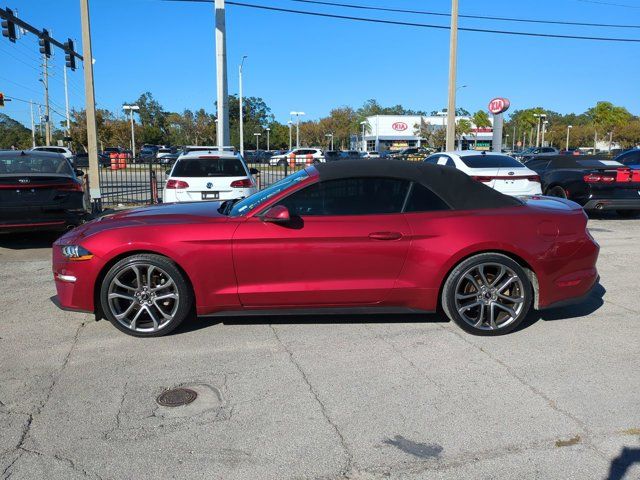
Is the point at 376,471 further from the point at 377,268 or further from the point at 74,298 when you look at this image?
the point at 74,298

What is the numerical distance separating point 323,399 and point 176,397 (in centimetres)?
99

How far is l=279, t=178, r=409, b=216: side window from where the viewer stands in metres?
4.75

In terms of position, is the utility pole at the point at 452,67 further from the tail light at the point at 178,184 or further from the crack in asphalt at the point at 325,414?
the crack in asphalt at the point at 325,414

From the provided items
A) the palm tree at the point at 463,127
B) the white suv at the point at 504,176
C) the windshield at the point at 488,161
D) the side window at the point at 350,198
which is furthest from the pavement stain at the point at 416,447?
the palm tree at the point at 463,127

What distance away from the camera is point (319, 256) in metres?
4.60

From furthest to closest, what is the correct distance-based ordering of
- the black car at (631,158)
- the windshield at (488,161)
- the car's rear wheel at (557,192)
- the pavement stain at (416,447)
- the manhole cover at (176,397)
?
1. the black car at (631,158)
2. the car's rear wheel at (557,192)
3. the windshield at (488,161)
4. the manhole cover at (176,397)
5. the pavement stain at (416,447)

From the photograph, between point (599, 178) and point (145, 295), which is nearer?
point (145, 295)

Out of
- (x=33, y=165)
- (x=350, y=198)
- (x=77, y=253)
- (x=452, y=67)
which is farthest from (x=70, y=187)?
(x=452, y=67)

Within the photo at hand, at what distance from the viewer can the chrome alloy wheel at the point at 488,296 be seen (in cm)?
477

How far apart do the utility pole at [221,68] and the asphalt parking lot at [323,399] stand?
14.7 m

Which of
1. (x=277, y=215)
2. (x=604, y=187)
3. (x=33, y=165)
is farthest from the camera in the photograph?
(x=604, y=187)

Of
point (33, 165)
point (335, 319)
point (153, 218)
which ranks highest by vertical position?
point (33, 165)

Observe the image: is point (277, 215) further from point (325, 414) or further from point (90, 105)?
point (90, 105)

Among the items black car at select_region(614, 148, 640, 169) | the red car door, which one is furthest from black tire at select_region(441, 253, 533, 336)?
black car at select_region(614, 148, 640, 169)
